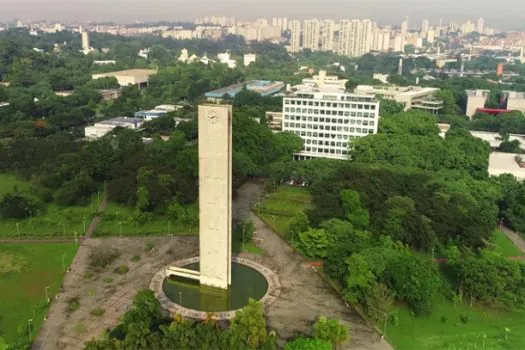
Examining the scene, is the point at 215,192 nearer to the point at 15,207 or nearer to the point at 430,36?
the point at 15,207

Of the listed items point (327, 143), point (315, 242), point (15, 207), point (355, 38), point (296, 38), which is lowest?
point (15, 207)

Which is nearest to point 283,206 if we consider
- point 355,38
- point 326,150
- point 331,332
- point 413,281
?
point 326,150

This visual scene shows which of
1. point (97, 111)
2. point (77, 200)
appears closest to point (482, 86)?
point (97, 111)

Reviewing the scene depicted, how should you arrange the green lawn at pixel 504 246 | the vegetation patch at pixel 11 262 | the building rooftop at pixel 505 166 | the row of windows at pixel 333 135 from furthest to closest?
the row of windows at pixel 333 135, the building rooftop at pixel 505 166, the green lawn at pixel 504 246, the vegetation patch at pixel 11 262

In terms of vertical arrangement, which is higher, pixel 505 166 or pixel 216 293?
pixel 505 166

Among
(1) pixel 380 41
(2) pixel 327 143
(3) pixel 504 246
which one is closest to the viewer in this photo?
(3) pixel 504 246

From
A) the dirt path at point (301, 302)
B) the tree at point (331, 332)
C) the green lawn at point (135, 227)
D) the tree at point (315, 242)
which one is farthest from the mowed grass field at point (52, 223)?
the tree at point (331, 332)

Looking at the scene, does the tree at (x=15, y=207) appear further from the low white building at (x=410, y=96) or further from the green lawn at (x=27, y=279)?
the low white building at (x=410, y=96)
